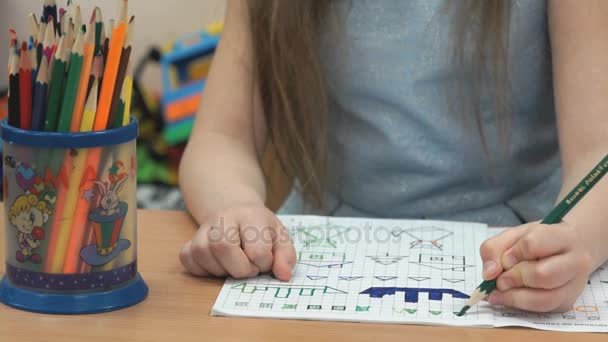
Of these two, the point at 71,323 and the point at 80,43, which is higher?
the point at 80,43

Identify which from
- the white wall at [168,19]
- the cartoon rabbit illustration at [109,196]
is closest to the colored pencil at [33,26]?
the cartoon rabbit illustration at [109,196]

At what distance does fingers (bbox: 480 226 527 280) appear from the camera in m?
0.59

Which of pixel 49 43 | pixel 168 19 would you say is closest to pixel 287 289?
pixel 49 43

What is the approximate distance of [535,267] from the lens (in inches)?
23.2

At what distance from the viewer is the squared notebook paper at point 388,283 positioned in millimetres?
591

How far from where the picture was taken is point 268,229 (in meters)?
0.69

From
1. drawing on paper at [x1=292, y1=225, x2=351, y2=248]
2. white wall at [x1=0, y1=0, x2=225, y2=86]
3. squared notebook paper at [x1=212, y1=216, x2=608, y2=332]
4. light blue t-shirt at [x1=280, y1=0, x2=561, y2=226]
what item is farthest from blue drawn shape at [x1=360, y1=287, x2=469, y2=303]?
white wall at [x1=0, y1=0, x2=225, y2=86]

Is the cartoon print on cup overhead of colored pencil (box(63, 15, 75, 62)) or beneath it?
beneath

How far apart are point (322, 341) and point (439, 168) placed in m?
0.43

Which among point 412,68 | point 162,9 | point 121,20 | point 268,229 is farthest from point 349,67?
point 162,9

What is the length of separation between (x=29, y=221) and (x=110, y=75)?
0.36ft

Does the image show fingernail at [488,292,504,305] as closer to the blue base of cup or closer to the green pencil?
the green pencil

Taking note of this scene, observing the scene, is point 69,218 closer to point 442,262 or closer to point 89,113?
point 89,113

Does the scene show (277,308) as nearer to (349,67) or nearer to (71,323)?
(71,323)
